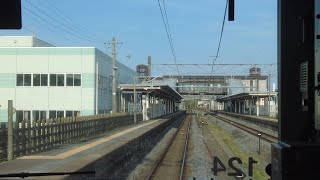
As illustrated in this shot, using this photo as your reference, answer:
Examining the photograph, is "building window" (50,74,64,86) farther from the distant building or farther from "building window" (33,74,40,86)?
the distant building

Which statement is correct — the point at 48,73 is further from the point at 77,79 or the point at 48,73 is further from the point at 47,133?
the point at 47,133

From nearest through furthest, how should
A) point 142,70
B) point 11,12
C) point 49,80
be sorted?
point 11,12 → point 49,80 → point 142,70

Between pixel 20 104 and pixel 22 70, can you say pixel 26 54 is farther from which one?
pixel 20 104

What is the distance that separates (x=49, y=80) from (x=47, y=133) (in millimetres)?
37455

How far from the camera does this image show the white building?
5988cm

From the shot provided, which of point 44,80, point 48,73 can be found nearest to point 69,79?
point 48,73

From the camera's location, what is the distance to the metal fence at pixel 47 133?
63.9 feet

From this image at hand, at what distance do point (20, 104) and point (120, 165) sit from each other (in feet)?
144

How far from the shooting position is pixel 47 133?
24.1 metres

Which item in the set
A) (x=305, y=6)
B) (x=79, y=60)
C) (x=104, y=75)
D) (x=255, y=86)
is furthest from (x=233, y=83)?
(x=305, y=6)

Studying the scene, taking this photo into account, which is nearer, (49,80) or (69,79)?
(49,80)

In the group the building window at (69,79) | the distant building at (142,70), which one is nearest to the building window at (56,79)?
the building window at (69,79)

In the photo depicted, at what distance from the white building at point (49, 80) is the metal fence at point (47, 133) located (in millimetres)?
22178

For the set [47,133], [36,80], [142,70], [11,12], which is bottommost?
[47,133]
